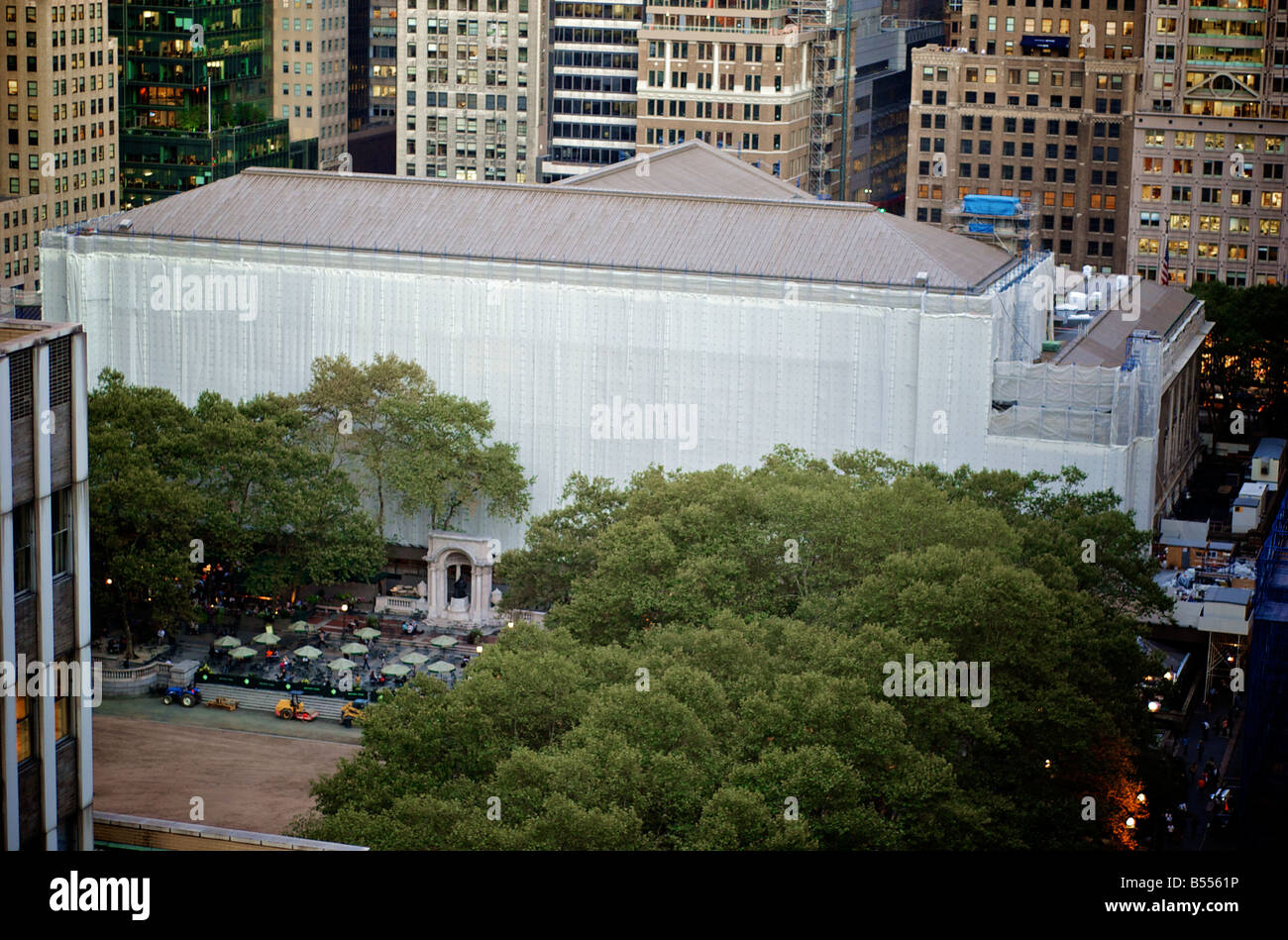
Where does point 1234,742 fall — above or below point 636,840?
below

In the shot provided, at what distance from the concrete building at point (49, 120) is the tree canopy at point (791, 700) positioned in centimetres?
10961

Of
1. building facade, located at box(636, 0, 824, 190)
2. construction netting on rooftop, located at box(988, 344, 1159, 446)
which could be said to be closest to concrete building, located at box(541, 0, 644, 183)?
building facade, located at box(636, 0, 824, 190)

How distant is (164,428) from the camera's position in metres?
105

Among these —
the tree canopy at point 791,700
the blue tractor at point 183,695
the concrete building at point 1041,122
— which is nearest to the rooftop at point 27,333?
the tree canopy at point 791,700

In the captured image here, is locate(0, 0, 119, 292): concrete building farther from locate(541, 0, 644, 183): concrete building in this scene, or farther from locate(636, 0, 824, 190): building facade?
locate(636, 0, 824, 190): building facade

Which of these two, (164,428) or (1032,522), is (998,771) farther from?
(164,428)

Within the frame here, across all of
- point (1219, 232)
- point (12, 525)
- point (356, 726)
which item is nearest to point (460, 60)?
point (1219, 232)

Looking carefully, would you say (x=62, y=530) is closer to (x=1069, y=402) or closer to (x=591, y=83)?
(x=1069, y=402)

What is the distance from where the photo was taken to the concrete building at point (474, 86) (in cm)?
19175

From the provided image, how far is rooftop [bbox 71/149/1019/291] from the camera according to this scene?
11056cm

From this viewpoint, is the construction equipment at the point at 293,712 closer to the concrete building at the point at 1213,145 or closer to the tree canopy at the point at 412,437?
the tree canopy at the point at 412,437

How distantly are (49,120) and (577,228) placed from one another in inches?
3428

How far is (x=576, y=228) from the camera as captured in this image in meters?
115
